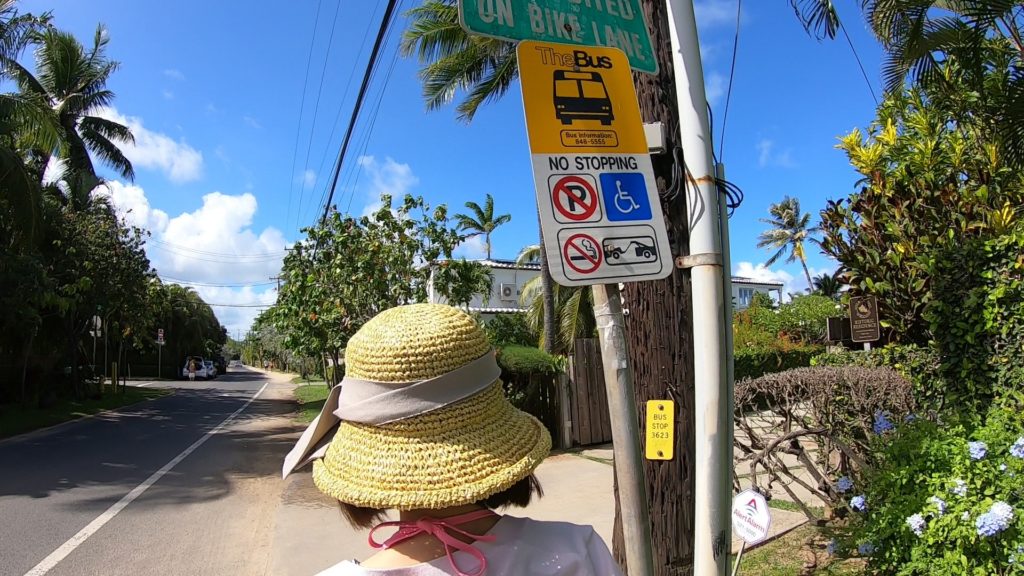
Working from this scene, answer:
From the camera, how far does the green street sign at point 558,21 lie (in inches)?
77.9

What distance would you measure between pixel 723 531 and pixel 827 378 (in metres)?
3.01

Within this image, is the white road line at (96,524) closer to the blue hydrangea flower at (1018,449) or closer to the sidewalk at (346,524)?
the sidewalk at (346,524)

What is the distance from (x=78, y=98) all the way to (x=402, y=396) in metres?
26.0

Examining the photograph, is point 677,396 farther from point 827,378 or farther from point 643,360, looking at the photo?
point 827,378

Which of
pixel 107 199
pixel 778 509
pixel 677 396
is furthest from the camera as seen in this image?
pixel 107 199

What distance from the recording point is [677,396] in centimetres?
266

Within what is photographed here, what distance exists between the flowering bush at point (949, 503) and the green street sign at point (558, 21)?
2.43 m

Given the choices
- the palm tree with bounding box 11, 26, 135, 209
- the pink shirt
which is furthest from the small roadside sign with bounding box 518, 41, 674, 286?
the palm tree with bounding box 11, 26, 135, 209

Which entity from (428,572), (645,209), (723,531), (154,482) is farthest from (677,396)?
(154,482)

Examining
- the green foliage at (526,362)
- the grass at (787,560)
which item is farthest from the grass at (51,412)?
the grass at (787,560)

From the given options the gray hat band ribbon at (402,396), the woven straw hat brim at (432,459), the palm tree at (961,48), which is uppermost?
the palm tree at (961,48)

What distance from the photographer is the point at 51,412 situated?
1830cm

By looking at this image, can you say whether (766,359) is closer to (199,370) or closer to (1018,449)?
(1018,449)

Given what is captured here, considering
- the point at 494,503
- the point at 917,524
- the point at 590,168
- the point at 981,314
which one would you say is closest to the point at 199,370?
the point at 981,314
